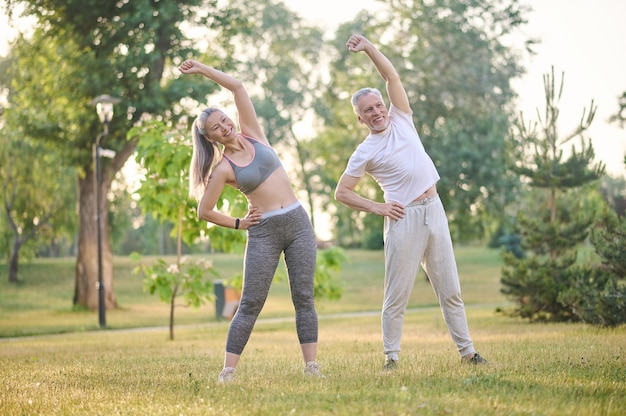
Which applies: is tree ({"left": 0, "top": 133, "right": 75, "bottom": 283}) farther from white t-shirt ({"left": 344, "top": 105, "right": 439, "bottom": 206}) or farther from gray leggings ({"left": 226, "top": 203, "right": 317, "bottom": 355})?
gray leggings ({"left": 226, "top": 203, "right": 317, "bottom": 355})

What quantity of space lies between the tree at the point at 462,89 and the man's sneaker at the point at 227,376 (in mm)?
26845

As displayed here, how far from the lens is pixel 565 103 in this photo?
1573 cm

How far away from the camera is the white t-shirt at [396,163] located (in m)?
6.98

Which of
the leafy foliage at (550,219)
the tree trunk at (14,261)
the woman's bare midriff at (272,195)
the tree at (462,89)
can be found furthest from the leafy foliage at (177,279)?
the tree trunk at (14,261)

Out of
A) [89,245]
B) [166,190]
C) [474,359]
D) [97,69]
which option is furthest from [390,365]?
[89,245]

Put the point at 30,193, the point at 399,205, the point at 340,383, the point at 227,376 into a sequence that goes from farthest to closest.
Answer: the point at 30,193 < the point at 399,205 < the point at 227,376 < the point at 340,383

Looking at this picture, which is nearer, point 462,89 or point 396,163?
point 396,163

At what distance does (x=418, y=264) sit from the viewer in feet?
23.2

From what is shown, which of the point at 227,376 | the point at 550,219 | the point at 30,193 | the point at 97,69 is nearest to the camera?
the point at 227,376

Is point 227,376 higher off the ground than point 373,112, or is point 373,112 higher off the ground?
point 373,112

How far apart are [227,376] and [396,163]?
2152mm

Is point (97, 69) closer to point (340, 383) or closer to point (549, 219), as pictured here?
point (549, 219)

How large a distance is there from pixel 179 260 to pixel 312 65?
104ft

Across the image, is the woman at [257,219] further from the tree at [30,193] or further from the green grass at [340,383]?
the tree at [30,193]
